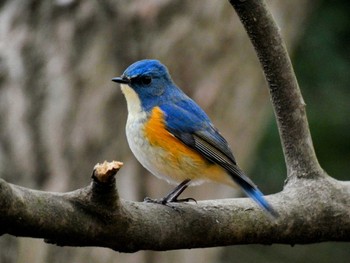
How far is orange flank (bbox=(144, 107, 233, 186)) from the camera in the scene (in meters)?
4.07

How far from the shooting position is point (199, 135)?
13.9ft

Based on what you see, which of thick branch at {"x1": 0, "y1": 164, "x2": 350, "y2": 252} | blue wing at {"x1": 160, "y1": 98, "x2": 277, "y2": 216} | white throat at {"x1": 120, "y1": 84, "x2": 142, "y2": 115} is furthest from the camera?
white throat at {"x1": 120, "y1": 84, "x2": 142, "y2": 115}

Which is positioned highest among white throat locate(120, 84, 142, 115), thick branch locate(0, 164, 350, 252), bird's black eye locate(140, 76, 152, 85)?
bird's black eye locate(140, 76, 152, 85)

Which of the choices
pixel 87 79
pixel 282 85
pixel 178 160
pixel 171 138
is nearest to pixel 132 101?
pixel 171 138

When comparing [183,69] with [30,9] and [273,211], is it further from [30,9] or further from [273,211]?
[273,211]

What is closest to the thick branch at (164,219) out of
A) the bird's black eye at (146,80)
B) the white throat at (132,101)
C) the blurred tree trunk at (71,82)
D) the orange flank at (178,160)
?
the orange flank at (178,160)

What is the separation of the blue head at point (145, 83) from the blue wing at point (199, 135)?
0.07 m

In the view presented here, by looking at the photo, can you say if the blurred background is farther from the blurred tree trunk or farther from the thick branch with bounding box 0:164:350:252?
the thick branch with bounding box 0:164:350:252

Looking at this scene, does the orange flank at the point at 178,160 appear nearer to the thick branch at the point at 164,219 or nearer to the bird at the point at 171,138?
the bird at the point at 171,138

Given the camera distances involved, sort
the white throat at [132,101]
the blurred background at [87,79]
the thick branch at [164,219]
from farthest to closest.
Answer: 1. the blurred background at [87,79]
2. the white throat at [132,101]
3. the thick branch at [164,219]

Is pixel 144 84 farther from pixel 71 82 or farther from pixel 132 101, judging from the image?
pixel 71 82

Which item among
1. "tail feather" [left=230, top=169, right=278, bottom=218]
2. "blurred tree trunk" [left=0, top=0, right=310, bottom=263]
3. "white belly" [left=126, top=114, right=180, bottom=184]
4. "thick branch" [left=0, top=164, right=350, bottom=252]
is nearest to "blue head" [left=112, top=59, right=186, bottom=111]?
"white belly" [left=126, top=114, right=180, bottom=184]

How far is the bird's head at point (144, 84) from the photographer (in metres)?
4.31

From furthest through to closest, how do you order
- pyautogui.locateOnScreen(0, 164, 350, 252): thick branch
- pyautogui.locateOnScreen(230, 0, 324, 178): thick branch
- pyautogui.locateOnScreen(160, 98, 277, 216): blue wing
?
pyautogui.locateOnScreen(160, 98, 277, 216): blue wing, pyautogui.locateOnScreen(230, 0, 324, 178): thick branch, pyautogui.locateOnScreen(0, 164, 350, 252): thick branch
